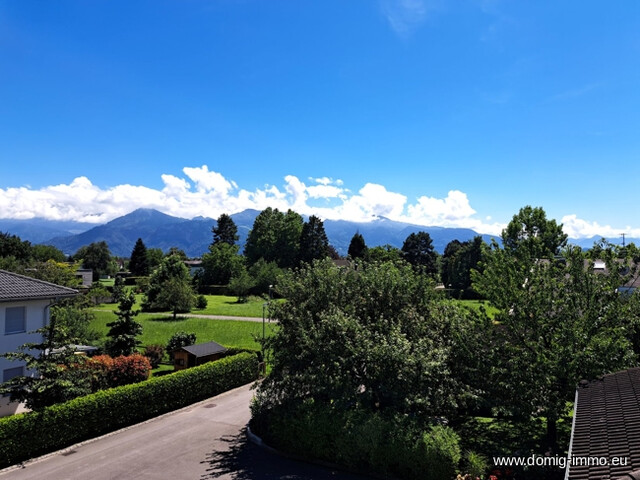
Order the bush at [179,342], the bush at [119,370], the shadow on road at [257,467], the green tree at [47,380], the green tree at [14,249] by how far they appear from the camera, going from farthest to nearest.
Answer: the green tree at [14,249]
the bush at [179,342]
the bush at [119,370]
the green tree at [47,380]
the shadow on road at [257,467]

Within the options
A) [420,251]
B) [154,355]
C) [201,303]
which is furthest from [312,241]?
[154,355]

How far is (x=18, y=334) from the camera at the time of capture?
22.0 m

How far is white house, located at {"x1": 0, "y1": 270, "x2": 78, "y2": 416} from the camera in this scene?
21.4 m

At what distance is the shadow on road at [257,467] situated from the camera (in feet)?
51.4

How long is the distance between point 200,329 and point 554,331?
39.7 meters

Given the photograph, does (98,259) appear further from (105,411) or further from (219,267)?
(105,411)

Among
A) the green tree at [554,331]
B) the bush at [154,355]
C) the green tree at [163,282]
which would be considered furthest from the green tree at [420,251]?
the green tree at [554,331]

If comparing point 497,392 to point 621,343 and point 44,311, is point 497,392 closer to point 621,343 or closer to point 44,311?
point 621,343

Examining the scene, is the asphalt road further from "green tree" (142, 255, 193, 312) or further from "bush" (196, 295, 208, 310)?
"bush" (196, 295, 208, 310)

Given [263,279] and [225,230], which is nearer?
[263,279]

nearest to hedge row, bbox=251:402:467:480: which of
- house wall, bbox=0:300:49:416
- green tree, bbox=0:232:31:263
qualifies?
house wall, bbox=0:300:49:416

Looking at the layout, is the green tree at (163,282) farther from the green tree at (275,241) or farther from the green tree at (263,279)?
the green tree at (275,241)

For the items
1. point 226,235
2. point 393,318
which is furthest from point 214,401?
point 226,235

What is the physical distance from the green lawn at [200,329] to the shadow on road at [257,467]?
65.0 ft
